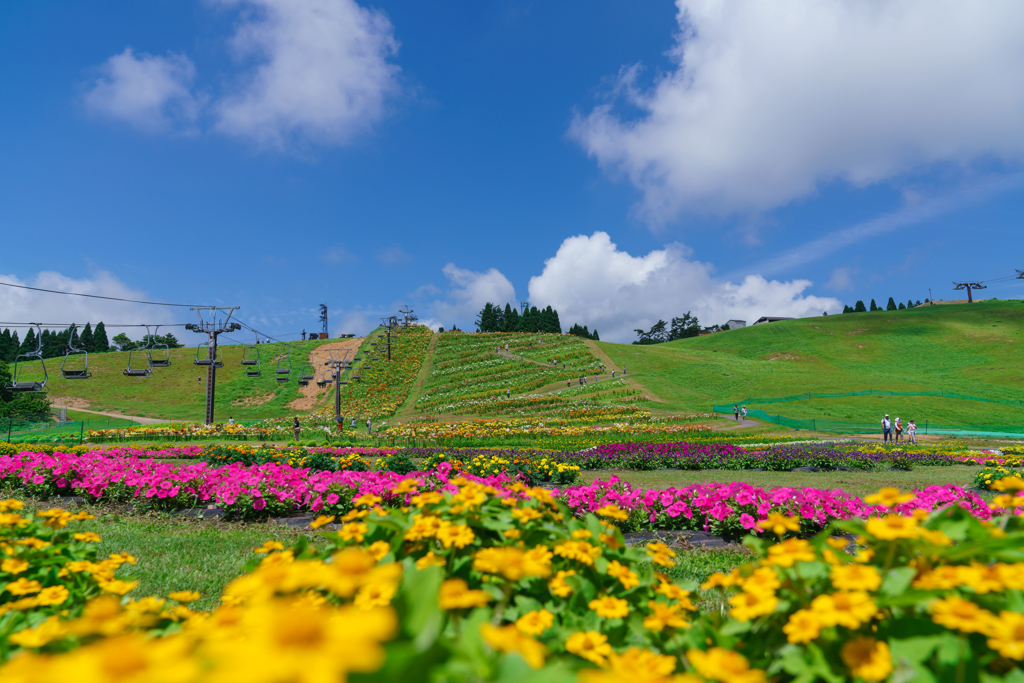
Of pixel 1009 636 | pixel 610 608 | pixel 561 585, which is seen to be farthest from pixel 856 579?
pixel 561 585

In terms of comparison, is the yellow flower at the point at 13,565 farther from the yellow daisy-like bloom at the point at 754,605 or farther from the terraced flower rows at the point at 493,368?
the terraced flower rows at the point at 493,368

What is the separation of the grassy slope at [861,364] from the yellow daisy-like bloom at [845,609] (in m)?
34.9

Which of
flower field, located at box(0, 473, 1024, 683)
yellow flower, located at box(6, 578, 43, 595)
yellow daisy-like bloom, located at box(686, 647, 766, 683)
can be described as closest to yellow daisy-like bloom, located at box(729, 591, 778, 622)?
flower field, located at box(0, 473, 1024, 683)

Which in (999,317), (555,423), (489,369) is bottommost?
(555,423)

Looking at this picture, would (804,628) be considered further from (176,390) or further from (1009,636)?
(176,390)

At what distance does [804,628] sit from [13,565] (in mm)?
3149

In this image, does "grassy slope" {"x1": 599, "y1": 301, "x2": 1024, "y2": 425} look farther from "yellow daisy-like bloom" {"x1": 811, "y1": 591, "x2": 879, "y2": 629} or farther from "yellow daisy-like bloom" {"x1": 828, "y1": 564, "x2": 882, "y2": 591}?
"yellow daisy-like bloom" {"x1": 811, "y1": 591, "x2": 879, "y2": 629}

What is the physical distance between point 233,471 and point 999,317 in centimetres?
10076

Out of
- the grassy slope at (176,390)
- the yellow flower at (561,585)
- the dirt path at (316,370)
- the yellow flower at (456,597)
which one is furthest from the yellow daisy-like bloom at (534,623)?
the grassy slope at (176,390)

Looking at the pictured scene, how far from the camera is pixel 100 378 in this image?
53.4 m

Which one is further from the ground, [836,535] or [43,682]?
[43,682]

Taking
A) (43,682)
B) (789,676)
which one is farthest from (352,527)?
(789,676)

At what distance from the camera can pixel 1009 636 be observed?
1188mm

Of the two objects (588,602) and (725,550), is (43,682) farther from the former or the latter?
(725,550)
